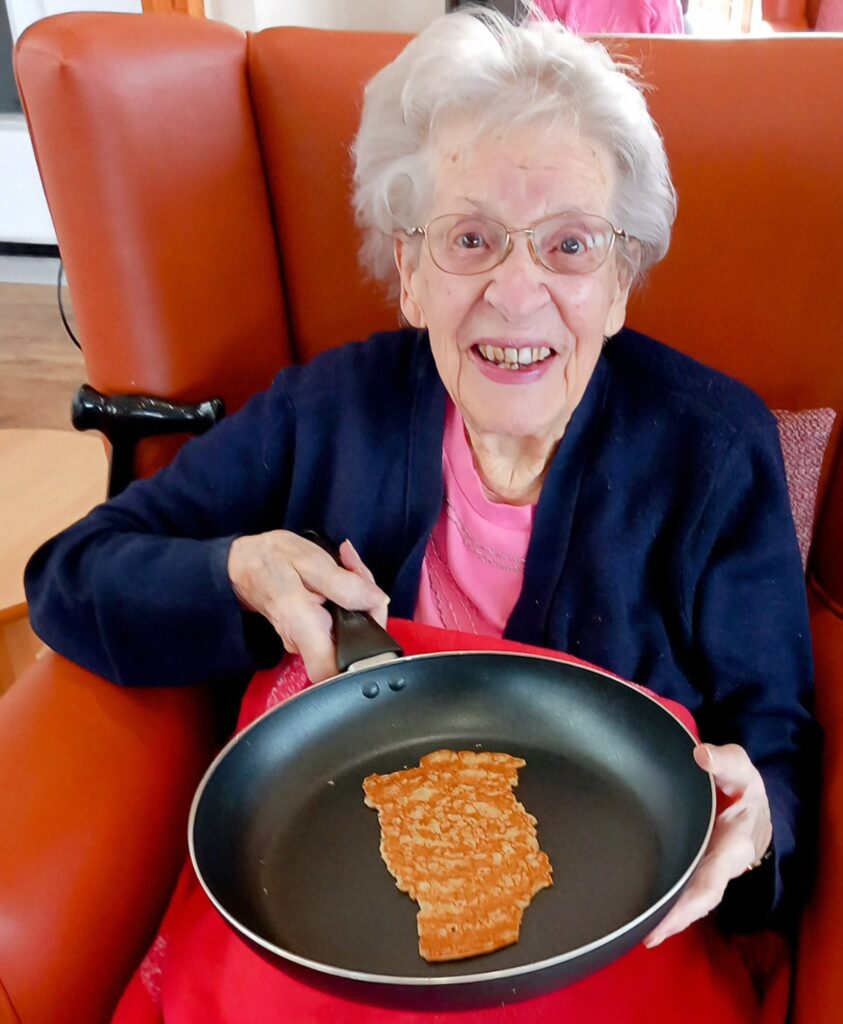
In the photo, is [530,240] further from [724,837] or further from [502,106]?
[724,837]

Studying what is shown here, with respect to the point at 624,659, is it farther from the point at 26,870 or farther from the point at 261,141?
the point at 261,141

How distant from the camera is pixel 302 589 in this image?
0.95 m

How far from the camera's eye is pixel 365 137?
3.44 ft

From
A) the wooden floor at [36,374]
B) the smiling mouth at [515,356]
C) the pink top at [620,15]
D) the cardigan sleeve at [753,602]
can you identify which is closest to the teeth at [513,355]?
the smiling mouth at [515,356]

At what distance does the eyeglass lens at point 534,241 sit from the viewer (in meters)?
0.95

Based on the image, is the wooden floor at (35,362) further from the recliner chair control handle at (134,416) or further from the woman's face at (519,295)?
the woman's face at (519,295)

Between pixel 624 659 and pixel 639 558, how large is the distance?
12 cm

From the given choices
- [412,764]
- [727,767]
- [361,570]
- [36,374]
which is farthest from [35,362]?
[727,767]

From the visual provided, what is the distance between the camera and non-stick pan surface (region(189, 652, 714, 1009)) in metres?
0.76

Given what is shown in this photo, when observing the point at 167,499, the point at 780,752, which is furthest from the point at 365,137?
the point at 780,752

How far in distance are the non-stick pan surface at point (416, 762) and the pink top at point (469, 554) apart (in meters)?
0.16

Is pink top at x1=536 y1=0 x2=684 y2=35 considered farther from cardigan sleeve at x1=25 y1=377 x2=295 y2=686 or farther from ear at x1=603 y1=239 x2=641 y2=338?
cardigan sleeve at x1=25 y1=377 x2=295 y2=686

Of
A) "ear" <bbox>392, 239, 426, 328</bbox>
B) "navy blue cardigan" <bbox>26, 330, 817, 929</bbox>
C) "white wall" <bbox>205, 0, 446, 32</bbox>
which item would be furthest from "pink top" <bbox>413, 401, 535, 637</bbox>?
"white wall" <bbox>205, 0, 446, 32</bbox>

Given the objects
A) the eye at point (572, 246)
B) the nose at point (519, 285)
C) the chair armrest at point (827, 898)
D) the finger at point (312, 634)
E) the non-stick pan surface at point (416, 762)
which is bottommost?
the chair armrest at point (827, 898)
